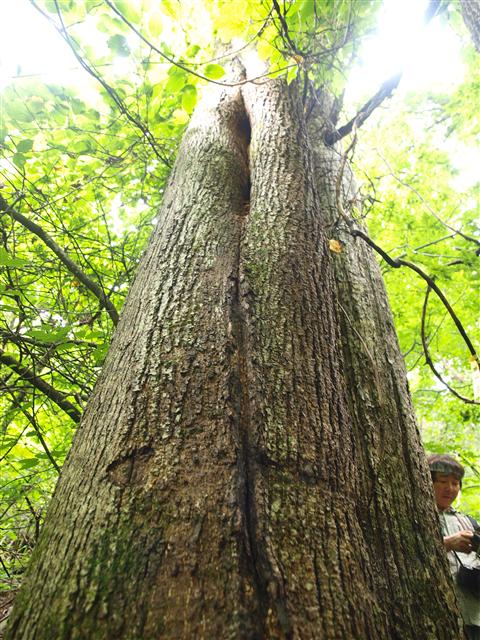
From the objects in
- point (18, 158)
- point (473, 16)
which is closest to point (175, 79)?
point (18, 158)

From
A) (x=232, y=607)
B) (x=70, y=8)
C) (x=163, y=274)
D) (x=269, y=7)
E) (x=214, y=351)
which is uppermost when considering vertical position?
(x=269, y=7)

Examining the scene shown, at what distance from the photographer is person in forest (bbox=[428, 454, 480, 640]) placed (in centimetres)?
209

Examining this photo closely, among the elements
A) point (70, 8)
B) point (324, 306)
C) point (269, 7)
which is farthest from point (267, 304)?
point (70, 8)

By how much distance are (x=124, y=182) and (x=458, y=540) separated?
3.91 meters

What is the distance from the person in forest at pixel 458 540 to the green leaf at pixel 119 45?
9.30ft

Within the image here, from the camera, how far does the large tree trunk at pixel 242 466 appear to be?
28.7 inches

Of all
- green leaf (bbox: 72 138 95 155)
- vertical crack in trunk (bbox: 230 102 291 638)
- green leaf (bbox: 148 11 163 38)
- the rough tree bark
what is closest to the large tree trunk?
vertical crack in trunk (bbox: 230 102 291 638)

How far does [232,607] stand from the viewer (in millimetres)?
697

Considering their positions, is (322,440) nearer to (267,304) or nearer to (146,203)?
(267,304)

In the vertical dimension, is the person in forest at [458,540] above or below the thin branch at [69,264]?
below

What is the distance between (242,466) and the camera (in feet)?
2.98

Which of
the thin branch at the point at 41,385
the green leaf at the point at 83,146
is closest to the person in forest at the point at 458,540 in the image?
the thin branch at the point at 41,385

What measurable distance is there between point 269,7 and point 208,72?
1.59 feet

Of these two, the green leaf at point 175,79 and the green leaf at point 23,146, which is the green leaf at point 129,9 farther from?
the green leaf at point 23,146
